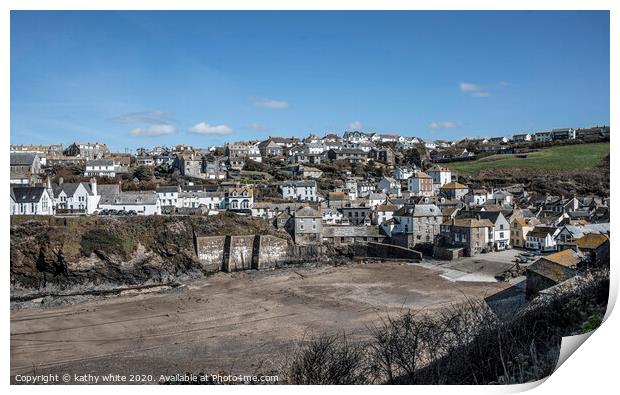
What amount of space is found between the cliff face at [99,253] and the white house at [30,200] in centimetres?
164

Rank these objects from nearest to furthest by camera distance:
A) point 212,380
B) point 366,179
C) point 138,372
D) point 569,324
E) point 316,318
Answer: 1. point 569,324
2. point 212,380
3. point 138,372
4. point 316,318
5. point 366,179

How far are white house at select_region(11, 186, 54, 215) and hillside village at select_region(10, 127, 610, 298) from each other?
0.12 feet

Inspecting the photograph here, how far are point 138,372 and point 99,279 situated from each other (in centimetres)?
851

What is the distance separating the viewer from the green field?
24.1 m

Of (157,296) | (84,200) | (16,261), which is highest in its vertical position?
(84,200)

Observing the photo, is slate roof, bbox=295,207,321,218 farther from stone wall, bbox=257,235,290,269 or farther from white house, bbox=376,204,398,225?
white house, bbox=376,204,398,225

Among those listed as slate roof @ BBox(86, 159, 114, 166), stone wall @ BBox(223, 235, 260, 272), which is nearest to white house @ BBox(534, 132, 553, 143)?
stone wall @ BBox(223, 235, 260, 272)

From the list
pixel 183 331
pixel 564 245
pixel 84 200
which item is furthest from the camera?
pixel 84 200

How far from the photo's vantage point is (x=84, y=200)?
2175 cm

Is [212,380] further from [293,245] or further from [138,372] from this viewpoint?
[293,245]

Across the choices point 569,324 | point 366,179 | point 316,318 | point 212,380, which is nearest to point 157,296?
point 316,318

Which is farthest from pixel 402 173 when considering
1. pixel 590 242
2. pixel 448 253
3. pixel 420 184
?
pixel 590 242

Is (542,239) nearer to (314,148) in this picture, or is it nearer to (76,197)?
(76,197)

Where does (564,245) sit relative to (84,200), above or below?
below
